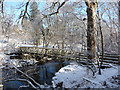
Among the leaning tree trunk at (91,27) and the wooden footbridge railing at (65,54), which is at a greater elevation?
the leaning tree trunk at (91,27)

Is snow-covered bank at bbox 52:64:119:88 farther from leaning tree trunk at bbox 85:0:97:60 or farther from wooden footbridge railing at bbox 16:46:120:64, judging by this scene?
wooden footbridge railing at bbox 16:46:120:64

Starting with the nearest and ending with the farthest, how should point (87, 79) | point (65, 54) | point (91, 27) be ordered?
point (87, 79), point (91, 27), point (65, 54)

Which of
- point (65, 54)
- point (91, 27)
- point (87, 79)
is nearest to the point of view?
point (87, 79)

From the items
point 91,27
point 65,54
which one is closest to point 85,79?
point 91,27

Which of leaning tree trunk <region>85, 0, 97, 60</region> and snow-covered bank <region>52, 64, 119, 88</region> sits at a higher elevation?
leaning tree trunk <region>85, 0, 97, 60</region>

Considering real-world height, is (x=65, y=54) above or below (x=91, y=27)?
below

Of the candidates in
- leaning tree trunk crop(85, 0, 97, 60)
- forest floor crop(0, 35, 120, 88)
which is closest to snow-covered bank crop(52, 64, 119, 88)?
forest floor crop(0, 35, 120, 88)

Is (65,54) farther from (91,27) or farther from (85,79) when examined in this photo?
(85,79)

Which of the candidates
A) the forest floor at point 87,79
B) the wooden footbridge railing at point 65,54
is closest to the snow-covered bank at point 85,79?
the forest floor at point 87,79

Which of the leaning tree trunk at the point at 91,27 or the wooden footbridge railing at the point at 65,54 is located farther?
the wooden footbridge railing at the point at 65,54

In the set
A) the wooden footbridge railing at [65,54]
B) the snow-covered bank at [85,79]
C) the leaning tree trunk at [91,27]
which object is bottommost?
the snow-covered bank at [85,79]

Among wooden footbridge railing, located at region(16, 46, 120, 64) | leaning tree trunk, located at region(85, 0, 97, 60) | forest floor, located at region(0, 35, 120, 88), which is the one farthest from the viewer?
wooden footbridge railing, located at region(16, 46, 120, 64)

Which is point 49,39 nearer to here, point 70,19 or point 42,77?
point 70,19

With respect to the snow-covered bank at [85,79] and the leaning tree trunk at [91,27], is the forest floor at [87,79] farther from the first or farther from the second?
the leaning tree trunk at [91,27]
